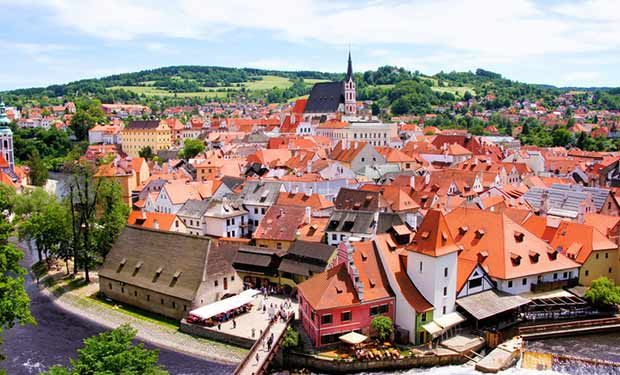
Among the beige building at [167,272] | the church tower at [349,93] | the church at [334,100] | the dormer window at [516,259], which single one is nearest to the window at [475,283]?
the dormer window at [516,259]

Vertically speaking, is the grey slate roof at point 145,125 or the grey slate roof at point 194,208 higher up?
the grey slate roof at point 145,125

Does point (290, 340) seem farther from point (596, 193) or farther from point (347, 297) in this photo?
point (596, 193)

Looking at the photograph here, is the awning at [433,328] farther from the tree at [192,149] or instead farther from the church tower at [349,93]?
the church tower at [349,93]

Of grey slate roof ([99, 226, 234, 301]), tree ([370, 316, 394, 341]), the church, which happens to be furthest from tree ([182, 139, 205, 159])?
tree ([370, 316, 394, 341])

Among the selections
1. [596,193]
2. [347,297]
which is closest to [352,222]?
[347,297]

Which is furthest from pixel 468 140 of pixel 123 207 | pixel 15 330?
pixel 15 330

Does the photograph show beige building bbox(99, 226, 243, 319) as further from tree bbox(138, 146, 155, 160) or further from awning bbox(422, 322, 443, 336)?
tree bbox(138, 146, 155, 160)

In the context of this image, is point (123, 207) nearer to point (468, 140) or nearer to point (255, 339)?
point (255, 339)

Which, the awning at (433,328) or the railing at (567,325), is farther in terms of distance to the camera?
the railing at (567,325)
